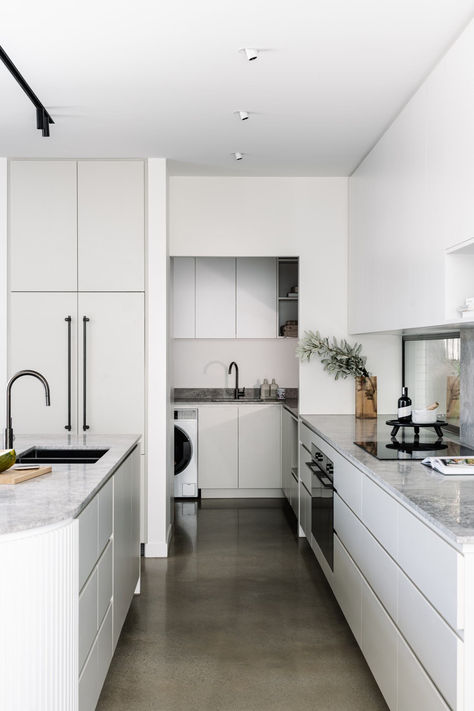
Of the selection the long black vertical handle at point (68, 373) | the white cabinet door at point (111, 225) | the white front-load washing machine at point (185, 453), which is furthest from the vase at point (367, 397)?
the long black vertical handle at point (68, 373)

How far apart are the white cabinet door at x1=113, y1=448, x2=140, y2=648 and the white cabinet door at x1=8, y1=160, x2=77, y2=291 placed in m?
1.58

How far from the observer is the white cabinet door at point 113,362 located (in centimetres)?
448

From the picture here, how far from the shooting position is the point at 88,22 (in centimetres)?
251

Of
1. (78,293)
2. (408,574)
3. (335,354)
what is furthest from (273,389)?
(408,574)

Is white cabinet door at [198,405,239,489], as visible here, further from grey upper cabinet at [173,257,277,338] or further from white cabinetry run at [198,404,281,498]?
grey upper cabinet at [173,257,277,338]

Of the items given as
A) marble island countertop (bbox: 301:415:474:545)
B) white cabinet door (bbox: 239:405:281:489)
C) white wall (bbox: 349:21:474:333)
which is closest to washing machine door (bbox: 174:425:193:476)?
white cabinet door (bbox: 239:405:281:489)

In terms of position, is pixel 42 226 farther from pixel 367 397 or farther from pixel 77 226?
pixel 367 397

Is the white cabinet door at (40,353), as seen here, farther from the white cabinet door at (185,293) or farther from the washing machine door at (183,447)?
the white cabinet door at (185,293)

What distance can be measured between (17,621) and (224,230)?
140 inches

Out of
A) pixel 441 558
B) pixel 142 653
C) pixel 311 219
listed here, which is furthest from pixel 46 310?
pixel 441 558

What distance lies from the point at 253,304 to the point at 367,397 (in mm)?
2058

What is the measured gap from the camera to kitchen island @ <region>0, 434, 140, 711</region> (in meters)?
1.70

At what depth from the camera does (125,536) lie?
121 inches

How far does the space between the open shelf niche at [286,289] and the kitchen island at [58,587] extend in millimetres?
3864
